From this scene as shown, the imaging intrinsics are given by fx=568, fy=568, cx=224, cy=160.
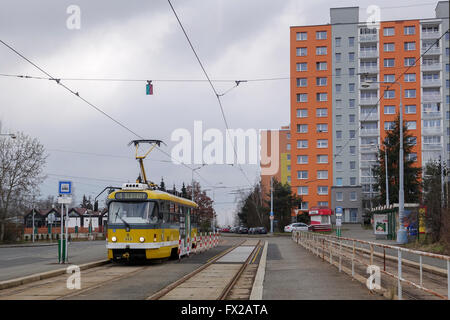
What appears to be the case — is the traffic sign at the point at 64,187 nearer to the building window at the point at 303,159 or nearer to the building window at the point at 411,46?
the building window at the point at 303,159

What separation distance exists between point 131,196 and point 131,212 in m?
0.57

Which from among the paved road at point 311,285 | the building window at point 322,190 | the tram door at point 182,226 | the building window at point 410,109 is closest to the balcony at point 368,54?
the building window at point 410,109

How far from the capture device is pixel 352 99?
82.7 metres

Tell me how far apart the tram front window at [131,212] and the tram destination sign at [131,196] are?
0.17 m

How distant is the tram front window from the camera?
19.5 meters

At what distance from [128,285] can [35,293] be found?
87.3 inches

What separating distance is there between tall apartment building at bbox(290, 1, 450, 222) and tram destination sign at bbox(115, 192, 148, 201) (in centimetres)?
6429

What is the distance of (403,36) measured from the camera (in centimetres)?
8144

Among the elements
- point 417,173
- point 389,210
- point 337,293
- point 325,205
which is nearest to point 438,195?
point 389,210

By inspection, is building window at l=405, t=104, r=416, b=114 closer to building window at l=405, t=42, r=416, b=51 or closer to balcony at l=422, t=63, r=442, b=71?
balcony at l=422, t=63, r=442, b=71

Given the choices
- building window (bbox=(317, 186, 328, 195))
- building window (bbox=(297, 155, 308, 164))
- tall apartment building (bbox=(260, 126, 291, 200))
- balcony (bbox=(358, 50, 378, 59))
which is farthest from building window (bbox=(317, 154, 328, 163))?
tall apartment building (bbox=(260, 126, 291, 200))

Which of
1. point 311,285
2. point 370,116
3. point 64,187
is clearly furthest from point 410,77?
point 311,285

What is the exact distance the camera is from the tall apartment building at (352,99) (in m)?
81.8
